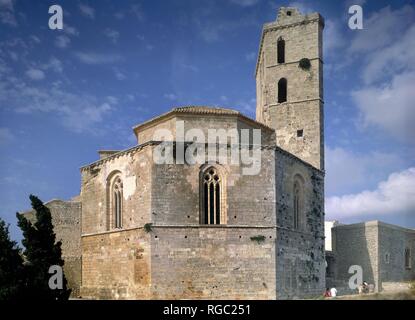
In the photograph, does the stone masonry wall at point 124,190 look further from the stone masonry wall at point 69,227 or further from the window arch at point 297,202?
the window arch at point 297,202

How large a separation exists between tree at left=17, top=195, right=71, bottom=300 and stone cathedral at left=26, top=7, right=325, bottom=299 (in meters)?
2.24

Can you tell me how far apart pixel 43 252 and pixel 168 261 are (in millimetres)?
4652

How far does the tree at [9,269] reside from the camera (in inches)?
559

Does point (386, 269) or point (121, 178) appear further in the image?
point (386, 269)

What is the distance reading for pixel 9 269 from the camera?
49.2 ft

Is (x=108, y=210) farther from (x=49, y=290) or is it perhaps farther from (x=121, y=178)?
(x=49, y=290)

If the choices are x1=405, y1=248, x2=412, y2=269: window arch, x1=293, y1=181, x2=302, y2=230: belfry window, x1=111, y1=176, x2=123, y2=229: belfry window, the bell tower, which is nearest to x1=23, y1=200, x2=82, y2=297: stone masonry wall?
x1=111, y1=176, x2=123, y2=229: belfry window

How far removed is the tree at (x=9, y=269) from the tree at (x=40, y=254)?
405 mm

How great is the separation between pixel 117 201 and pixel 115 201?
15 centimetres

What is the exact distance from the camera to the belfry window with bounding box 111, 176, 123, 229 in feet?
61.1

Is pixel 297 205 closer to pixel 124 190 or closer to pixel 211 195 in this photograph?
pixel 211 195

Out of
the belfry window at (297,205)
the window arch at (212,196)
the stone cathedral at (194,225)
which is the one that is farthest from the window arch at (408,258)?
the window arch at (212,196)
